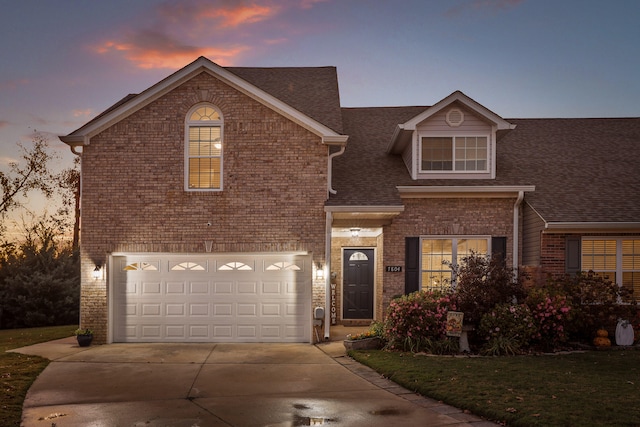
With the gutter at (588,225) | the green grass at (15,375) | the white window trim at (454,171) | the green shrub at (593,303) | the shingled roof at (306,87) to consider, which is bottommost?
the green grass at (15,375)

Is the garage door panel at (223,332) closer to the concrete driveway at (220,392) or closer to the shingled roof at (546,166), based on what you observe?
the concrete driveway at (220,392)

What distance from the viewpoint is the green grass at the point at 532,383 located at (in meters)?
6.62

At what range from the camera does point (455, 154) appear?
14.9 meters

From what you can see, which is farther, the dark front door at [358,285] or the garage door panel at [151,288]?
the dark front door at [358,285]

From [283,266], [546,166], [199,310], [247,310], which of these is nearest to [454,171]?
[546,166]

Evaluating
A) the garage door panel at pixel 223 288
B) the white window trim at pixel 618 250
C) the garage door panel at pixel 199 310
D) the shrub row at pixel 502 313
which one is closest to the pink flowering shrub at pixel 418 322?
the shrub row at pixel 502 313

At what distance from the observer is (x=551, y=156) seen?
16.6m

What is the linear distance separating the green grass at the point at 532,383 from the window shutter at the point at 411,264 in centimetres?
330

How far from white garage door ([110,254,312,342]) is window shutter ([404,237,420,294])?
278 cm

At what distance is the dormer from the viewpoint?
1479 centimetres

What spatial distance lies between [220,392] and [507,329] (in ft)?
20.8

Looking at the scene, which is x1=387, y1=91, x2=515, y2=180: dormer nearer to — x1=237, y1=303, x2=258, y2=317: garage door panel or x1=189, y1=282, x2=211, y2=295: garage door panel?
x1=237, y1=303, x2=258, y2=317: garage door panel

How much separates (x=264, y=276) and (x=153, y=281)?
9.52 feet

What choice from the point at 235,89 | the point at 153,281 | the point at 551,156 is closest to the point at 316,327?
the point at 153,281
